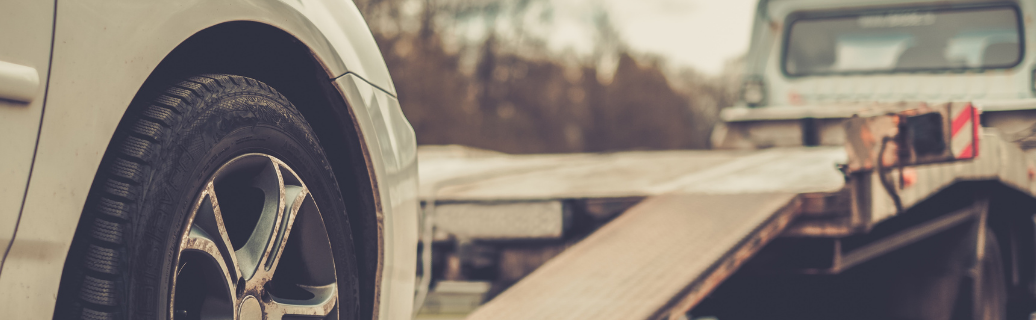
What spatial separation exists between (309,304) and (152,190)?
566 mm

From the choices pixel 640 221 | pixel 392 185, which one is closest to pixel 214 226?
pixel 392 185

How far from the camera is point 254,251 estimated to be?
1760 mm

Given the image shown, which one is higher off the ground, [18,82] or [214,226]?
[18,82]

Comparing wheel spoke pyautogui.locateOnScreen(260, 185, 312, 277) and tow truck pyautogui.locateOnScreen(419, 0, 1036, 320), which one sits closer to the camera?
wheel spoke pyautogui.locateOnScreen(260, 185, 312, 277)

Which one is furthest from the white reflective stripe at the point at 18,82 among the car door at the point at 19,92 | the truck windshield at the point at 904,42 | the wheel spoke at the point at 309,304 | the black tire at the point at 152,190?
the truck windshield at the point at 904,42

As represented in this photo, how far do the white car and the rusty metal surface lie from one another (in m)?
0.64

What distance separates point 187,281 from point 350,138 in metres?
0.51

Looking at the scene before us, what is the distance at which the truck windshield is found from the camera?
21.7ft

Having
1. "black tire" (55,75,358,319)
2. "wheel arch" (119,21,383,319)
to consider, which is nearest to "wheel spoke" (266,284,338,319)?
→ "wheel arch" (119,21,383,319)

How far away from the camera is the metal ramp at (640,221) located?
2.74 metres

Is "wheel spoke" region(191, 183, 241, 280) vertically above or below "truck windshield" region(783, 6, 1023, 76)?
below

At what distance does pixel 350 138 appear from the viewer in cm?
204

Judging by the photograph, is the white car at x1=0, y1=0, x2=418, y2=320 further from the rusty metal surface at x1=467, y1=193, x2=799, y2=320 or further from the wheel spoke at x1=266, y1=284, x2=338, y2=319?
the rusty metal surface at x1=467, y1=193, x2=799, y2=320

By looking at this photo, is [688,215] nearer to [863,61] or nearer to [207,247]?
[207,247]
